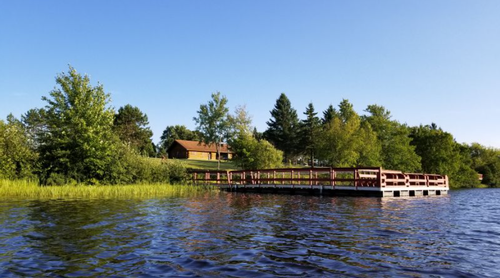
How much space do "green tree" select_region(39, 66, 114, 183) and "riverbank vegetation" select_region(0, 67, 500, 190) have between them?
8 cm

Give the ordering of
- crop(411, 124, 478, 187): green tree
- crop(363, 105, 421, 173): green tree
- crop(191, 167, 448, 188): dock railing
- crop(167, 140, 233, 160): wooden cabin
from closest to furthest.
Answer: crop(191, 167, 448, 188): dock railing → crop(363, 105, 421, 173): green tree → crop(411, 124, 478, 187): green tree → crop(167, 140, 233, 160): wooden cabin

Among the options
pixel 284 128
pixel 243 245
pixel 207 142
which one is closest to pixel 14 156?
pixel 243 245

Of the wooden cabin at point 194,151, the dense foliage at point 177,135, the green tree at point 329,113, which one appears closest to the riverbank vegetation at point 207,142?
the green tree at point 329,113

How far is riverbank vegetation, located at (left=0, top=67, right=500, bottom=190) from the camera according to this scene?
30594mm

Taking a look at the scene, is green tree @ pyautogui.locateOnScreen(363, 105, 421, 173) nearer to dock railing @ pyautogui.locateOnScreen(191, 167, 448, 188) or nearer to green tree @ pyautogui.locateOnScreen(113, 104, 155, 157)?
dock railing @ pyautogui.locateOnScreen(191, 167, 448, 188)

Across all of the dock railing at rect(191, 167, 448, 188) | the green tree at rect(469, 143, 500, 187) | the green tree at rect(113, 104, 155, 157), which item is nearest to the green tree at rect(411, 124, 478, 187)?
the green tree at rect(469, 143, 500, 187)

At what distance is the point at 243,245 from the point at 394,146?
58.5 m

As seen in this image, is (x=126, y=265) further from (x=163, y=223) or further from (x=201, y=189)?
(x=201, y=189)

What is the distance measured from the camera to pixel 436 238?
11.3 meters

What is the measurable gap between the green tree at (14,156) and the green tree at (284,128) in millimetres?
47610

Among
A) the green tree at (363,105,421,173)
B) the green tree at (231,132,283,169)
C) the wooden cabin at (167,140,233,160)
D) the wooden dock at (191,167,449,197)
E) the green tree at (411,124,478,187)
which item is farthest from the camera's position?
the wooden cabin at (167,140,233,160)

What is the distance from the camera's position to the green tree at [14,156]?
2802cm

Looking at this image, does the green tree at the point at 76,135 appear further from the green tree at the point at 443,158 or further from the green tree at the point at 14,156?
the green tree at the point at 443,158

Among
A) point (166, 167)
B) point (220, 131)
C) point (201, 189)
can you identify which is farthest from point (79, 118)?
point (220, 131)
